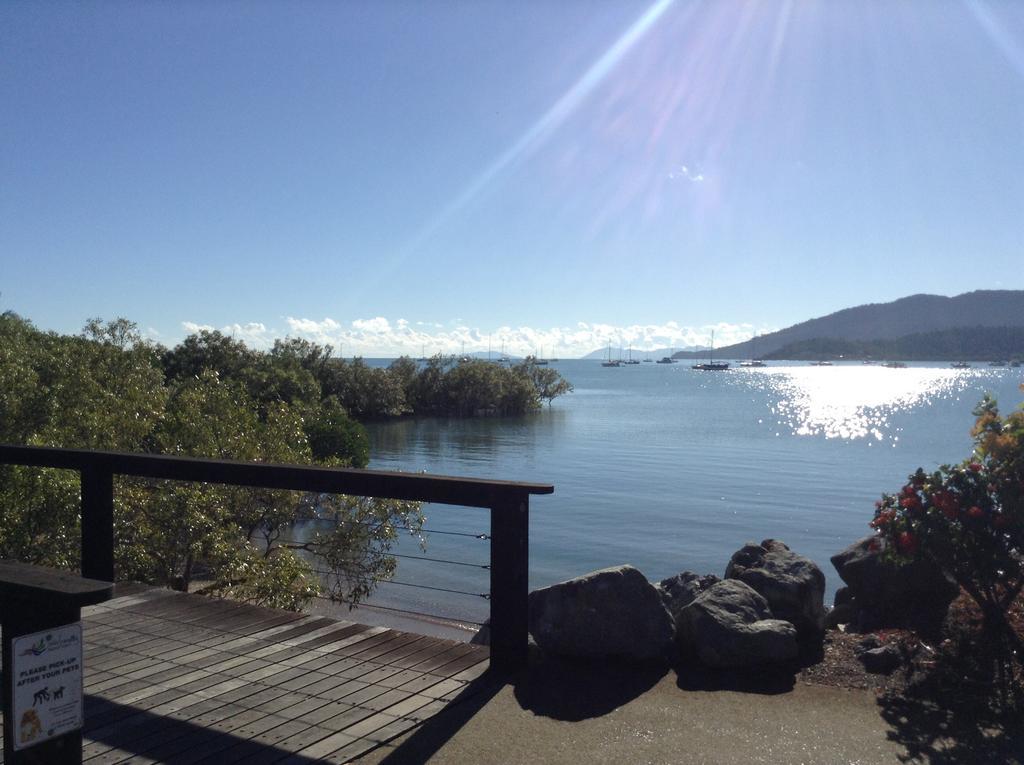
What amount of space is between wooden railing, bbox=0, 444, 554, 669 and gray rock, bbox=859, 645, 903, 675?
77.3 inches

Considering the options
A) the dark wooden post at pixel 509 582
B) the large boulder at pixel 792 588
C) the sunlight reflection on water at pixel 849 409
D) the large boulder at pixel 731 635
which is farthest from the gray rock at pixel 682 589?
the sunlight reflection on water at pixel 849 409

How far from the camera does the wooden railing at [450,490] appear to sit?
471 cm

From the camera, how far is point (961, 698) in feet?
15.0

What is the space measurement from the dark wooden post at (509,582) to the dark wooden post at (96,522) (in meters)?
2.90

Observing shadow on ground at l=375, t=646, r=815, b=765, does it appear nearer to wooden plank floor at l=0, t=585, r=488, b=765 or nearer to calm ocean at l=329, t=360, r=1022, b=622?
wooden plank floor at l=0, t=585, r=488, b=765

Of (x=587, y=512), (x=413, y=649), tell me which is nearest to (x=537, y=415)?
(x=587, y=512)

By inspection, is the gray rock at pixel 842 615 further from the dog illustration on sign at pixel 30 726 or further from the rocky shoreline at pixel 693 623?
the dog illustration on sign at pixel 30 726

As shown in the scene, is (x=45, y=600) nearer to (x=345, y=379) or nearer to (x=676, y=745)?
(x=676, y=745)

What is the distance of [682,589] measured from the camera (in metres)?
7.04

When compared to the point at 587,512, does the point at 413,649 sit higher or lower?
higher

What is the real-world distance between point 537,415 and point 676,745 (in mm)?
76133

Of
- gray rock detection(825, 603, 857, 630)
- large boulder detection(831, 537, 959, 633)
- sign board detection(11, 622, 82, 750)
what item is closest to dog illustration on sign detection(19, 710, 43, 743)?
sign board detection(11, 622, 82, 750)

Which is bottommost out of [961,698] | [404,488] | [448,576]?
[448,576]

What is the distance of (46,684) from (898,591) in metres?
6.29
